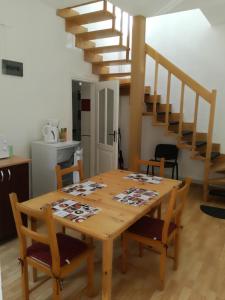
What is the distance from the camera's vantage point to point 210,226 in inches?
122

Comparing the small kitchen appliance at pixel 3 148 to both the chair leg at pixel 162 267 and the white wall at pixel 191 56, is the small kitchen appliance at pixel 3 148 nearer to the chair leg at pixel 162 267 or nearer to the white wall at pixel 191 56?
the chair leg at pixel 162 267

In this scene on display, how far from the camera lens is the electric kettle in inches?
131

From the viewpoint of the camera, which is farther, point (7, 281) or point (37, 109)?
point (37, 109)

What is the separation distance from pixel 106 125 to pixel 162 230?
269cm

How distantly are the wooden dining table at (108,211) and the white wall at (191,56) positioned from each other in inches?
105

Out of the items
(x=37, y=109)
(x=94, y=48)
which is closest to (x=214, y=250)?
(x=37, y=109)

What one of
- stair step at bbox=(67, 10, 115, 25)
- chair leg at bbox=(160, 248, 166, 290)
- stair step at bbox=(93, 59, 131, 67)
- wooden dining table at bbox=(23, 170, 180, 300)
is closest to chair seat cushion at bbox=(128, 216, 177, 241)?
chair leg at bbox=(160, 248, 166, 290)

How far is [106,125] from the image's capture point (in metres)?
A: 4.36

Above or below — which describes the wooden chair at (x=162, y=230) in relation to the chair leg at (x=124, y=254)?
above

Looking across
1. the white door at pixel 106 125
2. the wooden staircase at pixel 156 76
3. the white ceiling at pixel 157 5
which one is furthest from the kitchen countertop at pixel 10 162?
the wooden staircase at pixel 156 76

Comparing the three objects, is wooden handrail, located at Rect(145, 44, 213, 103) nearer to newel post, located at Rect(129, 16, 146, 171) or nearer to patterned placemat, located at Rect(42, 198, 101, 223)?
newel post, located at Rect(129, 16, 146, 171)

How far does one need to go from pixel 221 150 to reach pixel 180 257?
2.66 m

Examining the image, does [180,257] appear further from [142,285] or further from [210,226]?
[210,226]

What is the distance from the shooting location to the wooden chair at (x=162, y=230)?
5.94 feet
